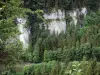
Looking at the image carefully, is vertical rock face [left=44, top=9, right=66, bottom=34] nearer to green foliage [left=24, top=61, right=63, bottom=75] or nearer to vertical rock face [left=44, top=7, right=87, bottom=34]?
vertical rock face [left=44, top=7, right=87, bottom=34]

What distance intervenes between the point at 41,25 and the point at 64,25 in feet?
5.84

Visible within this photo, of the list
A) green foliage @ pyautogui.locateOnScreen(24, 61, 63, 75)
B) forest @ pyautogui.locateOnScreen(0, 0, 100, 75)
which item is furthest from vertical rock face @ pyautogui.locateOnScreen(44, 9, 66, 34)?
green foliage @ pyautogui.locateOnScreen(24, 61, 63, 75)

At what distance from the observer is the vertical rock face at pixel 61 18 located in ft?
60.0

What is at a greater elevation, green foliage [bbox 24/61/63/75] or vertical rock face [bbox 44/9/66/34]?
vertical rock face [bbox 44/9/66/34]

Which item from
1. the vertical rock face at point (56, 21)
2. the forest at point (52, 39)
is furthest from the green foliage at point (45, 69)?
the vertical rock face at point (56, 21)

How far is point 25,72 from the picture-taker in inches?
428

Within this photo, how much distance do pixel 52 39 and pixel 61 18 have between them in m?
3.73

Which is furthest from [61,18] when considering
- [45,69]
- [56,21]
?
[45,69]

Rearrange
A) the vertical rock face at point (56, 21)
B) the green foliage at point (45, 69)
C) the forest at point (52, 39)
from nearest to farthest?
the forest at point (52, 39)
the green foliage at point (45, 69)
the vertical rock face at point (56, 21)

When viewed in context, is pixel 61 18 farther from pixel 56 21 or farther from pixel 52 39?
pixel 52 39

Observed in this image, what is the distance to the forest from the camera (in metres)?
6.29

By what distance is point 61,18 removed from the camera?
18672mm

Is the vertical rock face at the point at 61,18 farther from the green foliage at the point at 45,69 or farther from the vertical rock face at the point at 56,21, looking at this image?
the green foliage at the point at 45,69

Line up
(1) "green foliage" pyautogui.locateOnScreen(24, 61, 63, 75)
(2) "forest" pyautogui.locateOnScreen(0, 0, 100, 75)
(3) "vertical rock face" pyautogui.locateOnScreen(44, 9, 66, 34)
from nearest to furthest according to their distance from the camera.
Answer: (2) "forest" pyautogui.locateOnScreen(0, 0, 100, 75) < (1) "green foliage" pyautogui.locateOnScreen(24, 61, 63, 75) < (3) "vertical rock face" pyautogui.locateOnScreen(44, 9, 66, 34)
